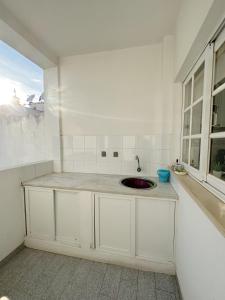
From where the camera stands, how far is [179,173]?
1498 millimetres

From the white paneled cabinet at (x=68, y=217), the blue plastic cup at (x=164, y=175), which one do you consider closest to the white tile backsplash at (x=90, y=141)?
the white paneled cabinet at (x=68, y=217)

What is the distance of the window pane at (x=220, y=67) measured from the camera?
98cm

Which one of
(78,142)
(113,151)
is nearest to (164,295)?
(113,151)

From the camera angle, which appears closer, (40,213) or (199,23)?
(199,23)

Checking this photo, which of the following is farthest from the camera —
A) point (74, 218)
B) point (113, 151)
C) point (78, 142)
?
point (78, 142)

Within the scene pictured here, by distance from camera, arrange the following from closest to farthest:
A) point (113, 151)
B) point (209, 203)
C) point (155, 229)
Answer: point (209, 203), point (155, 229), point (113, 151)

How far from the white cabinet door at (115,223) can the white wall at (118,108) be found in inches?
27.2

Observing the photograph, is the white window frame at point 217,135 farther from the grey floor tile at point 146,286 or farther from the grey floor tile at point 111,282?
the grey floor tile at point 111,282

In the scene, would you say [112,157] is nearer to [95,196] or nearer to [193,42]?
[95,196]

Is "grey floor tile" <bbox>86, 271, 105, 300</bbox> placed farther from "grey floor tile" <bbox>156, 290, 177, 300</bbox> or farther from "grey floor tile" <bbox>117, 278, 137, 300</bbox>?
"grey floor tile" <bbox>156, 290, 177, 300</bbox>

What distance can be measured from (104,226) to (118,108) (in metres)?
1.55

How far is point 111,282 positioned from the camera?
1422 millimetres

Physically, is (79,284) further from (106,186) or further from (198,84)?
(198,84)

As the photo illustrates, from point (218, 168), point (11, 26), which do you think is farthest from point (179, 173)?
point (11, 26)
